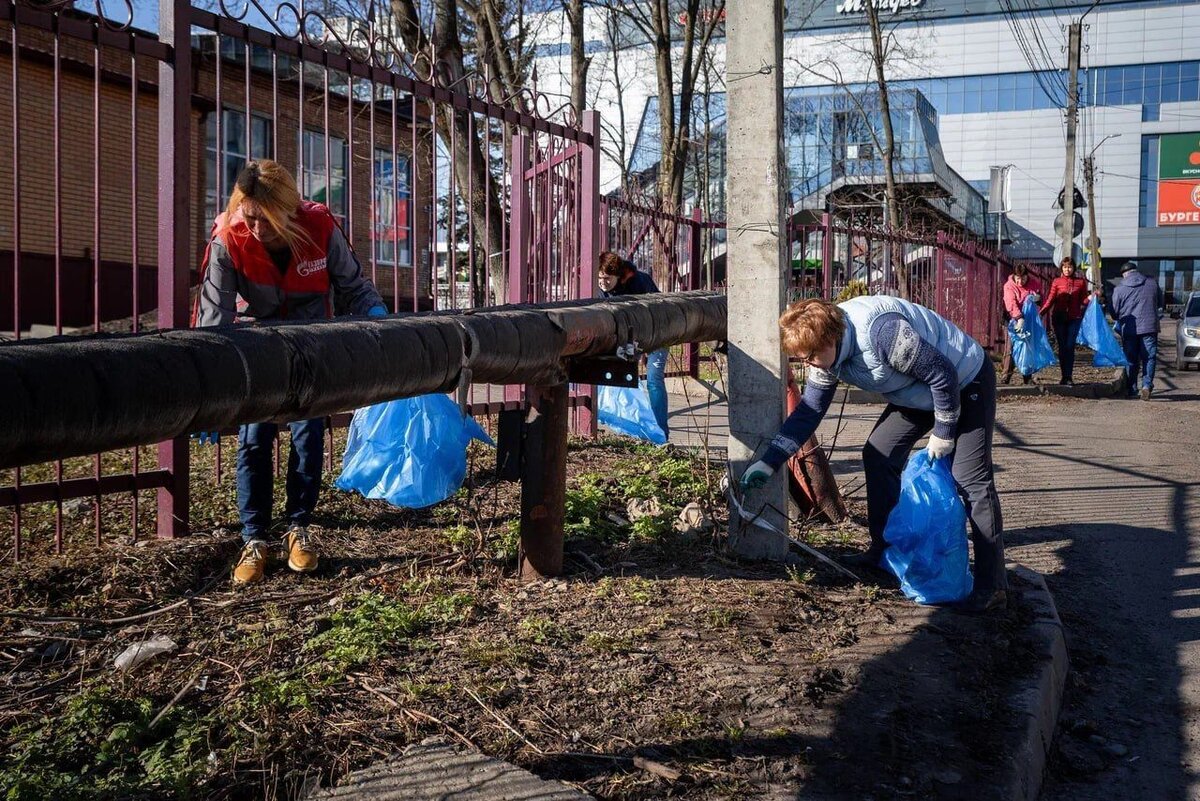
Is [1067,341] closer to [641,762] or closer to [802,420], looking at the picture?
[802,420]

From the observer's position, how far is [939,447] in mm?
4129

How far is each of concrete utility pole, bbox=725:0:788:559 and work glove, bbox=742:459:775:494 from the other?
0.17m

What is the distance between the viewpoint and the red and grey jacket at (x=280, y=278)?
397 cm

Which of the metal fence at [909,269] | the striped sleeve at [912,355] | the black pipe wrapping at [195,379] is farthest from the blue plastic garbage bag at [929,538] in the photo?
the metal fence at [909,269]

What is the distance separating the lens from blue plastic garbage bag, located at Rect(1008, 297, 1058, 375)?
13.9 meters

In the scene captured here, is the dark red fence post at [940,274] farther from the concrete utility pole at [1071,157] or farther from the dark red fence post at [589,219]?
the dark red fence post at [589,219]

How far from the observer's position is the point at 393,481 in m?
4.24

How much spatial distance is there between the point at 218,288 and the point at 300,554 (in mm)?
1054

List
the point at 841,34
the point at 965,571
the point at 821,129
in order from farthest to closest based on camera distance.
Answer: the point at 841,34 → the point at 821,129 → the point at 965,571

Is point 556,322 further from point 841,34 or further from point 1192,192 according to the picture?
point 1192,192

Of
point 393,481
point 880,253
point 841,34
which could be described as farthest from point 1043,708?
point 841,34

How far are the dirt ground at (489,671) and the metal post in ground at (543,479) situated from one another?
13cm

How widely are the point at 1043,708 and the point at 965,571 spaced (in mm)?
853

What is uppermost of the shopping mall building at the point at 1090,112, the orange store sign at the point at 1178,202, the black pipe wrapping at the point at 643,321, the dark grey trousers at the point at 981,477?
the shopping mall building at the point at 1090,112
